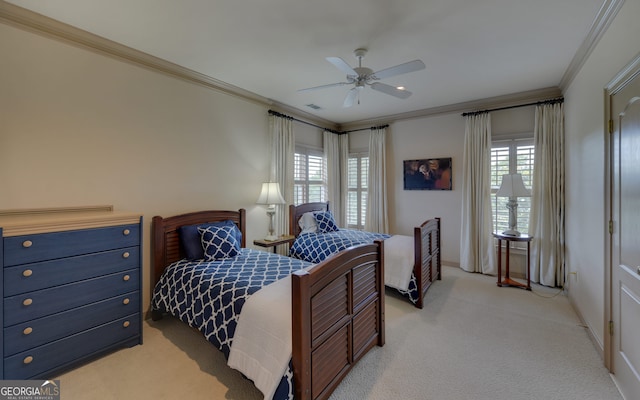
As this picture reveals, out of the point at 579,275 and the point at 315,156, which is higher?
the point at 315,156

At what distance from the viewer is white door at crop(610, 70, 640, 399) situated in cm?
171

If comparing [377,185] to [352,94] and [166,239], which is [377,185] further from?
[166,239]

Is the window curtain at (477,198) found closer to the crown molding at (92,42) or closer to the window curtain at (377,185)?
the window curtain at (377,185)

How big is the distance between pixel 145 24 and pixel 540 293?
5.43 metres

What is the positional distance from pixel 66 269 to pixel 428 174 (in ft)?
16.3

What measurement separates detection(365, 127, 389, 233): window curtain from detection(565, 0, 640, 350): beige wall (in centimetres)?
268

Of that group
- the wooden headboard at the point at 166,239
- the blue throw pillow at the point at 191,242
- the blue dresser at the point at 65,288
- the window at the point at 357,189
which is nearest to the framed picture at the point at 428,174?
the window at the point at 357,189

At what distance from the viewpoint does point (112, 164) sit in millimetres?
2719

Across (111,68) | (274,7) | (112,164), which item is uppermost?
(274,7)

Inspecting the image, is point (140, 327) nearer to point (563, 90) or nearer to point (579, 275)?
point (579, 275)

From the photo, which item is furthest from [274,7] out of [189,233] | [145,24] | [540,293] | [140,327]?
[540,293]

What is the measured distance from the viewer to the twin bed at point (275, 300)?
161 centimetres

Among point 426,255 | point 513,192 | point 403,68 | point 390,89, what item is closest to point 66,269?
point 403,68

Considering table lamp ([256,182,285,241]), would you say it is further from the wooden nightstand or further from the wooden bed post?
the wooden bed post
